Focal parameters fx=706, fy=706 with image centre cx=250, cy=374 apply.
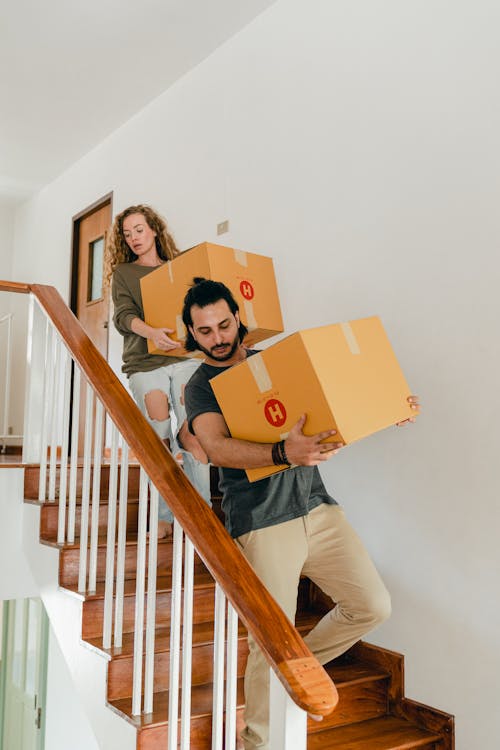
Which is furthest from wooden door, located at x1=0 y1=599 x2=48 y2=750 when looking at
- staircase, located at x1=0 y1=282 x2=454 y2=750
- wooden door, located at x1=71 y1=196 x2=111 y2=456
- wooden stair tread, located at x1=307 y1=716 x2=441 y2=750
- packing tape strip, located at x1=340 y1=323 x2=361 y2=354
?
packing tape strip, located at x1=340 y1=323 x2=361 y2=354

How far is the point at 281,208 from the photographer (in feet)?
11.2

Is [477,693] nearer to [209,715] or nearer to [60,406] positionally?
[209,715]

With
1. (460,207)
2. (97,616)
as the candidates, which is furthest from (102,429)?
(460,207)

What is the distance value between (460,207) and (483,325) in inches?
17.8

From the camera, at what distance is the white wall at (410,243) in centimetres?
241

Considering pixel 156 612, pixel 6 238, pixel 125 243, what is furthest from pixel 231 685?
pixel 6 238

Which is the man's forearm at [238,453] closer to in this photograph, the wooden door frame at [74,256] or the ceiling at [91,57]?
the ceiling at [91,57]

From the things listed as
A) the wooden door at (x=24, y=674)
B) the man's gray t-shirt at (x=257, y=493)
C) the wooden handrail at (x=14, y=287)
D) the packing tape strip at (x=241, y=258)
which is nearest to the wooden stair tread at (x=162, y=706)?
the man's gray t-shirt at (x=257, y=493)

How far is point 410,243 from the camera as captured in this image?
2725 millimetres

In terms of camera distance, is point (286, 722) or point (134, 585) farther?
point (134, 585)

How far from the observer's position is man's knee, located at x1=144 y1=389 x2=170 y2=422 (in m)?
2.80

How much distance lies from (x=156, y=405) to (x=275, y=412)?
3.53 ft

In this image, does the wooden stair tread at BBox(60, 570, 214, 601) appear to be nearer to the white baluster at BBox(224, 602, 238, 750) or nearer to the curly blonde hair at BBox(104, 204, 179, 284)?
the white baluster at BBox(224, 602, 238, 750)

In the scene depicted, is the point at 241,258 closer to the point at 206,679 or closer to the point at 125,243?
the point at 125,243
